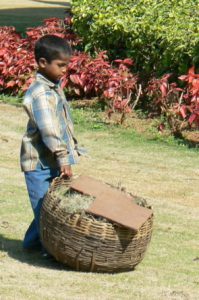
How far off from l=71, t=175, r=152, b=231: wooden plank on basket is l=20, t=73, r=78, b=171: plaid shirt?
0.69ft

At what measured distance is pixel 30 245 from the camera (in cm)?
696

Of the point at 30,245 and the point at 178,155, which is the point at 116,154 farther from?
the point at 30,245

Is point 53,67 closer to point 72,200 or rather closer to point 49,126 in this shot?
point 49,126

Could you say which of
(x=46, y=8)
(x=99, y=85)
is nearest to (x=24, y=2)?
(x=46, y=8)

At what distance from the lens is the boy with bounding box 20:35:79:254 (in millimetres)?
6516

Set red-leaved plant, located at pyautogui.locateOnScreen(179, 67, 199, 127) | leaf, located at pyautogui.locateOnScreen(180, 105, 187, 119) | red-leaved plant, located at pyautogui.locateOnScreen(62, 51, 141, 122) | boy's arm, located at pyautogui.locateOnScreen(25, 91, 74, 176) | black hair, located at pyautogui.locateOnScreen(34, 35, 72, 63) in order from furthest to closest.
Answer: red-leaved plant, located at pyautogui.locateOnScreen(62, 51, 141, 122) → leaf, located at pyautogui.locateOnScreen(180, 105, 187, 119) → red-leaved plant, located at pyautogui.locateOnScreen(179, 67, 199, 127) → black hair, located at pyautogui.locateOnScreen(34, 35, 72, 63) → boy's arm, located at pyautogui.locateOnScreen(25, 91, 74, 176)

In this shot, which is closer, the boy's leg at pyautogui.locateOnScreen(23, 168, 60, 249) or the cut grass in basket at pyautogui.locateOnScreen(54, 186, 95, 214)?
the cut grass in basket at pyautogui.locateOnScreen(54, 186, 95, 214)

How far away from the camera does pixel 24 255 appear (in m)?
6.90

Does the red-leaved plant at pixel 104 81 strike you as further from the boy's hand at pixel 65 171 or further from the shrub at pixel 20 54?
the boy's hand at pixel 65 171

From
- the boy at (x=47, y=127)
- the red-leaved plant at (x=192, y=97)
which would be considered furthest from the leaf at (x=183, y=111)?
the boy at (x=47, y=127)

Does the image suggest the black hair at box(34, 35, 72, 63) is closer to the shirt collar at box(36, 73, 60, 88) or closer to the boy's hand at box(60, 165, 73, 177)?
the shirt collar at box(36, 73, 60, 88)

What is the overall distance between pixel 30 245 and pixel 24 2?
92.4 ft

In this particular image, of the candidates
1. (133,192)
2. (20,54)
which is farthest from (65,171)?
(20,54)

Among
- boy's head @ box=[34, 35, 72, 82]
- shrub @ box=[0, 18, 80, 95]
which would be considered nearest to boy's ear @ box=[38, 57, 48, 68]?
boy's head @ box=[34, 35, 72, 82]
